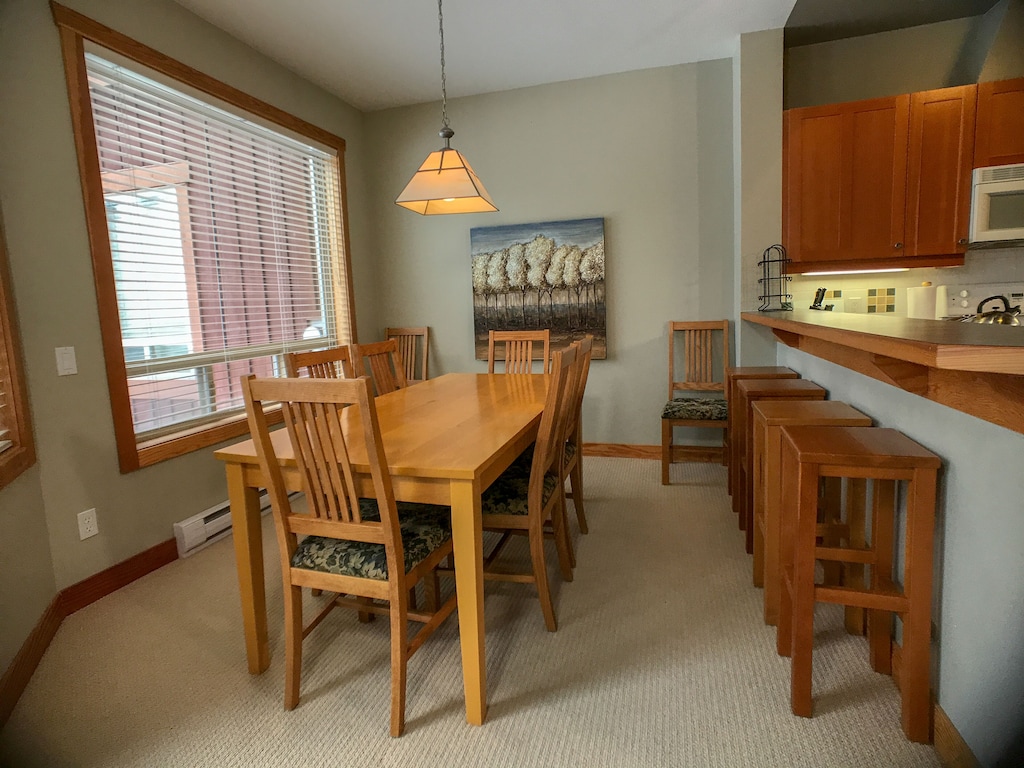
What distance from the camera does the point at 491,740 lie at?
1.49 metres

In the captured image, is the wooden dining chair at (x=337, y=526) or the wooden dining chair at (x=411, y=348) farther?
the wooden dining chair at (x=411, y=348)

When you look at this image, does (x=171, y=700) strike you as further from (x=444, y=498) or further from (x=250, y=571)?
(x=444, y=498)

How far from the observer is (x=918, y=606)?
1.40 metres

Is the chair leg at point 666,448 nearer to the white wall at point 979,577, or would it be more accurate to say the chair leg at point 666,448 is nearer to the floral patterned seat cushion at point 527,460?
the floral patterned seat cushion at point 527,460

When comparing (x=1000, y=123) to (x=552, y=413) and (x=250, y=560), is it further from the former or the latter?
(x=250, y=560)

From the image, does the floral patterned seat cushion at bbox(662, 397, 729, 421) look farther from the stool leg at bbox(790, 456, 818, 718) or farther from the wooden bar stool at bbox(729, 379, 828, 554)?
the stool leg at bbox(790, 456, 818, 718)

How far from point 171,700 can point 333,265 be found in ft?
10.0

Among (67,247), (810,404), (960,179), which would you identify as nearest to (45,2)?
(67,247)

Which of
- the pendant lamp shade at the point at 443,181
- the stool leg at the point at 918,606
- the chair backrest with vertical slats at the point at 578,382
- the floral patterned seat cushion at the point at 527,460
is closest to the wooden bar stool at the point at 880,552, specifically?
the stool leg at the point at 918,606

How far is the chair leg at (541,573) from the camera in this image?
1.91 m

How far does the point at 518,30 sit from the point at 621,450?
2.78m

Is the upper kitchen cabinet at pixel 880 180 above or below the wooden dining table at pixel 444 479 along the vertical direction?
above

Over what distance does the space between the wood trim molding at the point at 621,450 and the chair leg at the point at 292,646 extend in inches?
111

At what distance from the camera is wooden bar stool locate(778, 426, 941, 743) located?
1.39 m
